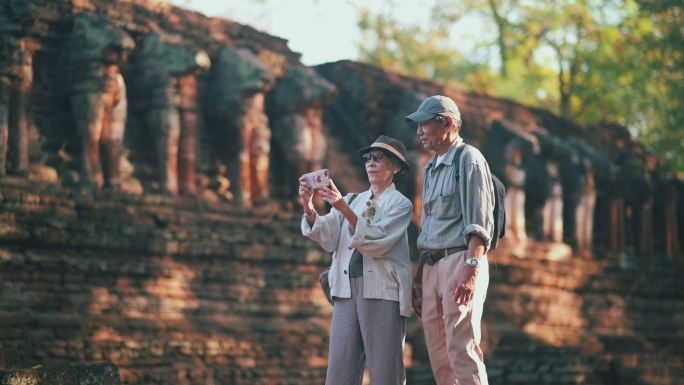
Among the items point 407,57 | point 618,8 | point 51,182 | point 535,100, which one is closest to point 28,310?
point 51,182

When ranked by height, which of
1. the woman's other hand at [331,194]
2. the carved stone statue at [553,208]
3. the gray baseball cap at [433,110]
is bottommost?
the woman's other hand at [331,194]

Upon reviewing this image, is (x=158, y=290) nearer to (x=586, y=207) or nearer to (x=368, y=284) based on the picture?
(x=368, y=284)

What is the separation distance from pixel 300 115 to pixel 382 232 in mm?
8352

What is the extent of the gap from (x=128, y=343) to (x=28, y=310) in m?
0.94

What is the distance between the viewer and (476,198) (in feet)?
23.2

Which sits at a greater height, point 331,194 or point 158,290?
point 331,194

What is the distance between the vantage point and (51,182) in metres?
12.9

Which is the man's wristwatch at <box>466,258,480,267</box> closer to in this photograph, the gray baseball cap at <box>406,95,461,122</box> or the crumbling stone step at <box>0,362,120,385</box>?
the gray baseball cap at <box>406,95,461,122</box>

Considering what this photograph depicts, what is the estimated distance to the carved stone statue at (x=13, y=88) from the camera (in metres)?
12.6

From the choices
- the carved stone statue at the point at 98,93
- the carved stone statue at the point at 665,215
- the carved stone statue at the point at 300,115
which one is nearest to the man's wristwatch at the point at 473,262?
the carved stone statue at the point at 98,93

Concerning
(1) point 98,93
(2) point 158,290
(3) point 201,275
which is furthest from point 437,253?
(1) point 98,93

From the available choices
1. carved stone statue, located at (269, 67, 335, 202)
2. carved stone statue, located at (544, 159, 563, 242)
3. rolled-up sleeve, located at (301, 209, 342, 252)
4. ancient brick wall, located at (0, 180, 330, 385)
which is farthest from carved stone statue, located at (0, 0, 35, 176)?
carved stone statue, located at (544, 159, 563, 242)

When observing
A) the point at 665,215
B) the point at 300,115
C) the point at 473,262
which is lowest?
the point at 473,262

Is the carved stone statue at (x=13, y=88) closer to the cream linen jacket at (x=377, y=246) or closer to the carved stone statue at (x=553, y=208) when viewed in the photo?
the cream linen jacket at (x=377, y=246)
